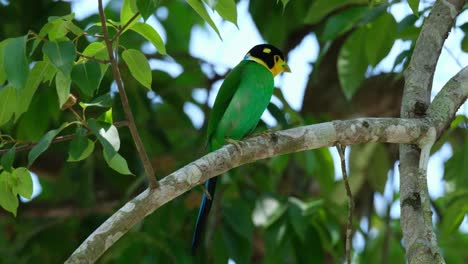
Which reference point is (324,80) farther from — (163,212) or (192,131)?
(163,212)

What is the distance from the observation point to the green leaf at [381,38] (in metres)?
3.86

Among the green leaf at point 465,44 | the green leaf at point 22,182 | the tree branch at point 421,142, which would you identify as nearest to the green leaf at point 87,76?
the green leaf at point 22,182

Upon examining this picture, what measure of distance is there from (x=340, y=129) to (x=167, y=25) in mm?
3616

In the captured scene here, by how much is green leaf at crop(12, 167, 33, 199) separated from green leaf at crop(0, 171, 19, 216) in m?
0.02

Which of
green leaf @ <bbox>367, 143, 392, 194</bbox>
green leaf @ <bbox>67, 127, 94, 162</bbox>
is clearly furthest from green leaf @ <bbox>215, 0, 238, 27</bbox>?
green leaf @ <bbox>367, 143, 392, 194</bbox>

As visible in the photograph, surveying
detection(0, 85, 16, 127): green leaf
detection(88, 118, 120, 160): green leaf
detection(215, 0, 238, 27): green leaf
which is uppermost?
detection(215, 0, 238, 27): green leaf

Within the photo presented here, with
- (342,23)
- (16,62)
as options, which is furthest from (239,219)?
(16,62)

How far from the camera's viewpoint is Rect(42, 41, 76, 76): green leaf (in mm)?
2398

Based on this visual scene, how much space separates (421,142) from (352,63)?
4.56 feet

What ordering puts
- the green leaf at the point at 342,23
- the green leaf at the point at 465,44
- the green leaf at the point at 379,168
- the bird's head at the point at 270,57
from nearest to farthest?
the green leaf at the point at 465,44
the green leaf at the point at 342,23
the bird's head at the point at 270,57
the green leaf at the point at 379,168

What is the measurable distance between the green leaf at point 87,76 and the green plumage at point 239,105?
135cm

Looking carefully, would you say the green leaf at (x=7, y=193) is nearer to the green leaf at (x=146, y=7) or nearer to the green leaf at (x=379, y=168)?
the green leaf at (x=146, y=7)

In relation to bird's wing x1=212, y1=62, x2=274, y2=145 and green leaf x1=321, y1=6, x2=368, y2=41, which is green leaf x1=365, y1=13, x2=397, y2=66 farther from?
bird's wing x1=212, y1=62, x2=274, y2=145

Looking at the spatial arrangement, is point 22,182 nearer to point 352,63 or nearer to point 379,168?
point 352,63
